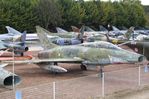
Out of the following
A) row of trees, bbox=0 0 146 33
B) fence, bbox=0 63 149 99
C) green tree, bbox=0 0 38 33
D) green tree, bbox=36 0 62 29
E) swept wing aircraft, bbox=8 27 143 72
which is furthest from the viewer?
green tree, bbox=36 0 62 29

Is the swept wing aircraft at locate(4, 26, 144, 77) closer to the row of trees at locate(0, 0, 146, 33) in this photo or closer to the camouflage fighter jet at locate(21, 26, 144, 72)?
the camouflage fighter jet at locate(21, 26, 144, 72)

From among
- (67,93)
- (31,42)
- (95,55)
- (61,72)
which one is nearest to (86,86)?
(67,93)

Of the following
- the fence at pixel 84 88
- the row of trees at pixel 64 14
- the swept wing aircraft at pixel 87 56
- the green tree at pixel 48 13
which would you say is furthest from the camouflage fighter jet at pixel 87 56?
the green tree at pixel 48 13

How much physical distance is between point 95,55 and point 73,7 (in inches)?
2111

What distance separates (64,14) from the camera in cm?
7231

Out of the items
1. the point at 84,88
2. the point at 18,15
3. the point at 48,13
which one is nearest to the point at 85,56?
the point at 84,88

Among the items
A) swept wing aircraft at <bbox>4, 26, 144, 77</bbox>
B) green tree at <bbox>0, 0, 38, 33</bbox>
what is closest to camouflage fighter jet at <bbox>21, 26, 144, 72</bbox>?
swept wing aircraft at <bbox>4, 26, 144, 77</bbox>

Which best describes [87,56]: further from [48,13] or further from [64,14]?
[64,14]

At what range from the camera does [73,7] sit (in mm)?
74125

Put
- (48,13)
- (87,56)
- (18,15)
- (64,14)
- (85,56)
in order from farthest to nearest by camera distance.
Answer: (64,14) → (48,13) → (18,15) → (85,56) → (87,56)

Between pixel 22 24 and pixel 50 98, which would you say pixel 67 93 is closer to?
pixel 50 98

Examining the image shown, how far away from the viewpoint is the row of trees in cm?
6344

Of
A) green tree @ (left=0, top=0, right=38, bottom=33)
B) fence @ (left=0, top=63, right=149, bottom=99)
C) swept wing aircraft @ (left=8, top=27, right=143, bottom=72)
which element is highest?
green tree @ (left=0, top=0, right=38, bottom=33)

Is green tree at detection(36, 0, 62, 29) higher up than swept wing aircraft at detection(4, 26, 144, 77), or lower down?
higher up
